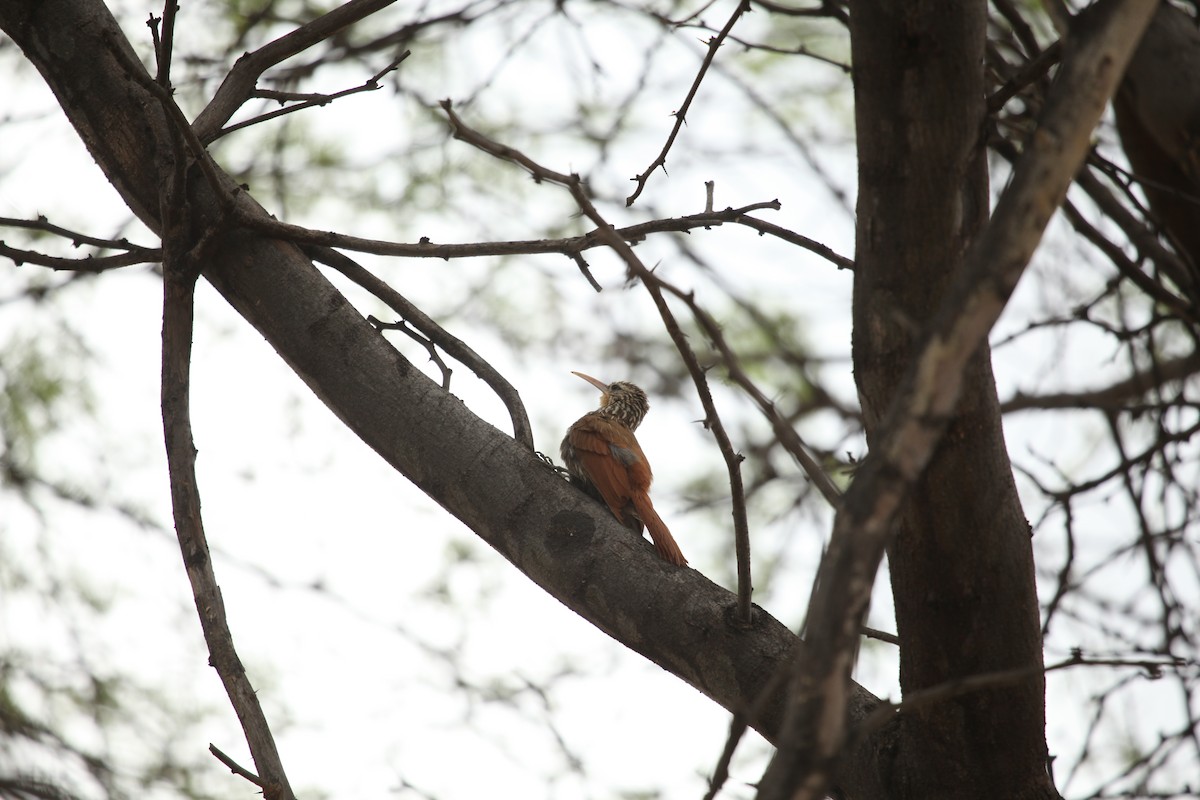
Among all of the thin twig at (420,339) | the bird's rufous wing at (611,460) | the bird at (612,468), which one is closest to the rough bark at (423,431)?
the thin twig at (420,339)

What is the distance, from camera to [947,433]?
226cm

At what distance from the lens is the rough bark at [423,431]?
2572 millimetres

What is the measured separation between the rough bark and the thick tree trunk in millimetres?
223

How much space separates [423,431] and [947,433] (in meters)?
1.31

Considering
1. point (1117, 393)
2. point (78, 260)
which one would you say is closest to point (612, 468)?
point (78, 260)

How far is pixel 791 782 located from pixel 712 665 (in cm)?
116

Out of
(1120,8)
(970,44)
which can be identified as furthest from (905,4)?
(1120,8)

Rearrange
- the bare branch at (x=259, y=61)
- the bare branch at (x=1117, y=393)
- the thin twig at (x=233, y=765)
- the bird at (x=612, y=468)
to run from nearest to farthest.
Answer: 1. the thin twig at (x=233, y=765)
2. the bare branch at (x=259, y=61)
3. the bird at (x=612, y=468)
4. the bare branch at (x=1117, y=393)

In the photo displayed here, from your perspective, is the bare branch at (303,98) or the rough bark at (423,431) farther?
the bare branch at (303,98)

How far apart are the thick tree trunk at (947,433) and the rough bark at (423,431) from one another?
0.22 m

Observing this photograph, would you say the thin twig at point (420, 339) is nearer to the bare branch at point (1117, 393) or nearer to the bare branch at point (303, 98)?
the bare branch at point (303, 98)

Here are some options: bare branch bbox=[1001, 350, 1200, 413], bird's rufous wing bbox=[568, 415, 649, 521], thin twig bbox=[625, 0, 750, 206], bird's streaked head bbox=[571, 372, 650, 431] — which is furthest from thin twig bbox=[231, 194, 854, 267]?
bird's streaked head bbox=[571, 372, 650, 431]

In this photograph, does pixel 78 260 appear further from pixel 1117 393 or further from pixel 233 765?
pixel 1117 393

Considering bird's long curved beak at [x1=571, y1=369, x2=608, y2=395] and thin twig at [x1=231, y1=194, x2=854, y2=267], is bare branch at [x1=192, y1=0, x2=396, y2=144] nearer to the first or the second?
thin twig at [x1=231, y1=194, x2=854, y2=267]
